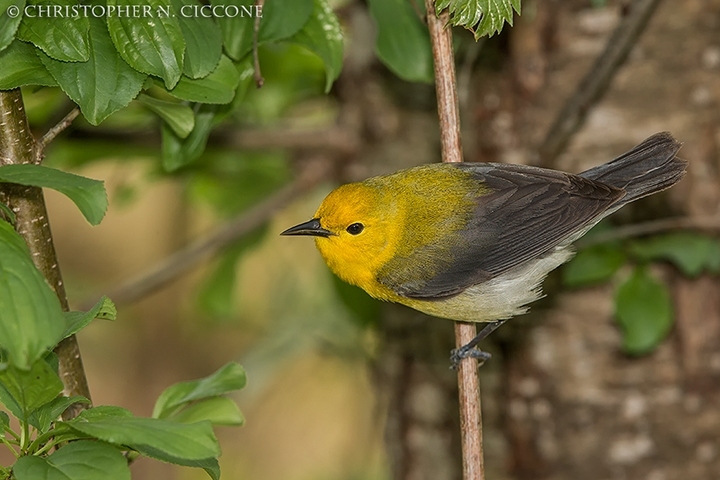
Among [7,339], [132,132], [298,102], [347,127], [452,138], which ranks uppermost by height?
[298,102]

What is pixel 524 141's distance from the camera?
427 cm

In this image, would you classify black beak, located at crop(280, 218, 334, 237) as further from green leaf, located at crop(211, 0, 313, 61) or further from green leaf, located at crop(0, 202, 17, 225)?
green leaf, located at crop(0, 202, 17, 225)

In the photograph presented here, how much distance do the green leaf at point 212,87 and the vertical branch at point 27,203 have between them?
1.36 feet

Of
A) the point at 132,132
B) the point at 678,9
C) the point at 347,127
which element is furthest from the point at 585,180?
the point at 132,132

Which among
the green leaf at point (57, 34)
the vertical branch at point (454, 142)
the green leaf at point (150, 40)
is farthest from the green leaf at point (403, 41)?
the green leaf at point (57, 34)

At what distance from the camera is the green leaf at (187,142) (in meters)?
2.78

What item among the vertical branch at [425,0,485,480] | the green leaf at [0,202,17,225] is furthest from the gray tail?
the green leaf at [0,202,17,225]

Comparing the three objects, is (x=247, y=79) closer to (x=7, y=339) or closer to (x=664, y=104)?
(x=7, y=339)

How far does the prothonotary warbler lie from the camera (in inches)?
139

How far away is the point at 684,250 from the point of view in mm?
3922

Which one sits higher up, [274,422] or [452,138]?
[274,422]

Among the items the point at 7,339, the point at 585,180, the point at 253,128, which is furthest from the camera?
the point at 253,128

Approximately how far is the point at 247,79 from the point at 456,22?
87cm

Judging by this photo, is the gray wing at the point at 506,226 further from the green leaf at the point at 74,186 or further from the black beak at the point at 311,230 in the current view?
the green leaf at the point at 74,186
